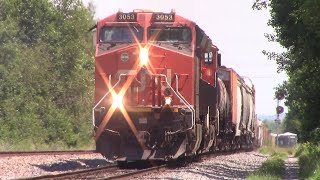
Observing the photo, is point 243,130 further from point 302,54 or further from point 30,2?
point 30,2

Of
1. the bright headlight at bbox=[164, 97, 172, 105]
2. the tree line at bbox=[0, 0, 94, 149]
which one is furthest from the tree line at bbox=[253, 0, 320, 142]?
the tree line at bbox=[0, 0, 94, 149]

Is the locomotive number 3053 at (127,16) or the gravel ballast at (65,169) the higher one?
the locomotive number 3053 at (127,16)

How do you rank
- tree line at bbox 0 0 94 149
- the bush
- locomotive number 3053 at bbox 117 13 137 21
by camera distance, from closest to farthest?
the bush, locomotive number 3053 at bbox 117 13 137 21, tree line at bbox 0 0 94 149

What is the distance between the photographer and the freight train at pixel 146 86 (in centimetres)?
2158

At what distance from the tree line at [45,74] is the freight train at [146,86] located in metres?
19.7

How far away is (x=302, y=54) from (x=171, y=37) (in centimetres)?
460

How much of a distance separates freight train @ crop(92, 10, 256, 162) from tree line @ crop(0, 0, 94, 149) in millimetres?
19725

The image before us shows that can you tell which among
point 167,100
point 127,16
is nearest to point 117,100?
point 167,100

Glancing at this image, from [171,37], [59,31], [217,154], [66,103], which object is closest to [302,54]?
[171,37]

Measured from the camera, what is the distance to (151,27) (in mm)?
22438

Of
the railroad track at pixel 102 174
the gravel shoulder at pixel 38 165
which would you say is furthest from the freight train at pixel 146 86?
the gravel shoulder at pixel 38 165

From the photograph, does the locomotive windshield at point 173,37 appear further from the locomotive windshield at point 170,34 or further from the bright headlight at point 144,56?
the bright headlight at point 144,56

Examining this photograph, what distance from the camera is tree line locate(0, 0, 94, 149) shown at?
1912 inches

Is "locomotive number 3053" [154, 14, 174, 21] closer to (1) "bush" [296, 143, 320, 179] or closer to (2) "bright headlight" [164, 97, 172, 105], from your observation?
(2) "bright headlight" [164, 97, 172, 105]
